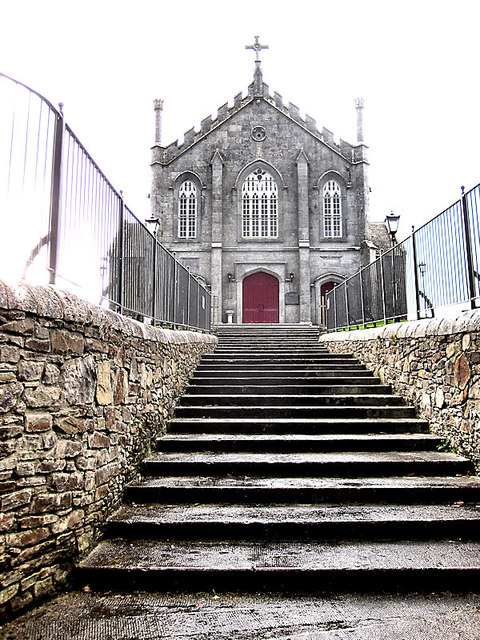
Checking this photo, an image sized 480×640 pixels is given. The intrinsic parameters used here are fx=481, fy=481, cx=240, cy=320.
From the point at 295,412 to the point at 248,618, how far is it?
410 centimetres

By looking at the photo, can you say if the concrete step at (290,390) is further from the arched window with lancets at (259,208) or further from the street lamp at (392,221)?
the arched window with lancets at (259,208)

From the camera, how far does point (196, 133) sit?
1038 inches

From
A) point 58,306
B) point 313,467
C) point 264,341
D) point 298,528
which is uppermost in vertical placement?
point 264,341

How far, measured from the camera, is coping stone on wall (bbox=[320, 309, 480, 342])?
538cm

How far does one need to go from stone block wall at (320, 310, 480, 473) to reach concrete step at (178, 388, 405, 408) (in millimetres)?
485

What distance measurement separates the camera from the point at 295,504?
4.77 m

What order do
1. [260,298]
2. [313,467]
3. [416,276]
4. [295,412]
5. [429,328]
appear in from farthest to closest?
1. [260,298]
2. [416,276]
3. [295,412]
4. [429,328]
5. [313,467]

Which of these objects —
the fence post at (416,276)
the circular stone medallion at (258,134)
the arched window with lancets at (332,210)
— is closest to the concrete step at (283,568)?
the fence post at (416,276)

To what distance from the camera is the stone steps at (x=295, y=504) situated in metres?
3.56

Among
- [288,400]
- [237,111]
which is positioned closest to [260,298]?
[237,111]

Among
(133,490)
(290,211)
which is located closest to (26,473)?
(133,490)

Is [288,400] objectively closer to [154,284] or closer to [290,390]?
[290,390]

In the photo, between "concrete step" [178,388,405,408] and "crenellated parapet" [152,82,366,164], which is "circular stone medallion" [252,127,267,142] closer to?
"crenellated parapet" [152,82,366,164]

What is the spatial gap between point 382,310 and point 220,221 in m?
16.8
